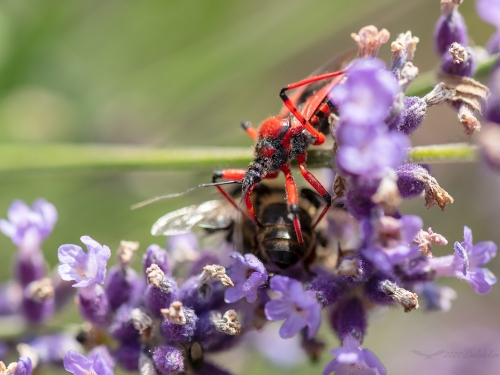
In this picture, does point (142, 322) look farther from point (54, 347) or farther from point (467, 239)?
point (467, 239)

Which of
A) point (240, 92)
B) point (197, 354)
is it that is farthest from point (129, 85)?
point (197, 354)

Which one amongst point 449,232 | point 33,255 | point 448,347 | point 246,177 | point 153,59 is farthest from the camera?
point 153,59

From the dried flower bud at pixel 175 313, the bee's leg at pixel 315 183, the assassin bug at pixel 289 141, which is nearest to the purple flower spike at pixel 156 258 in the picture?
the dried flower bud at pixel 175 313

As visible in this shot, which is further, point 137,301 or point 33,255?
point 33,255

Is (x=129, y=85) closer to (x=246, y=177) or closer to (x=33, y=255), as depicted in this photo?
(x=33, y=255)

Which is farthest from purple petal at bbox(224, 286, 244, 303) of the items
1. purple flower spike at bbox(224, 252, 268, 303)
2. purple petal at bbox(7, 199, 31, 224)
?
purple petal at bbox(7, 199, 31, 224)

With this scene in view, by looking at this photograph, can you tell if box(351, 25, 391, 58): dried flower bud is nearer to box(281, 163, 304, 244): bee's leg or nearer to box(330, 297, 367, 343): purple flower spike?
box(281, 163, 304, 244): bee's leg

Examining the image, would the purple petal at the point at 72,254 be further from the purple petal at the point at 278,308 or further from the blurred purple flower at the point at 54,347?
the purple petal at the point at 278,308
